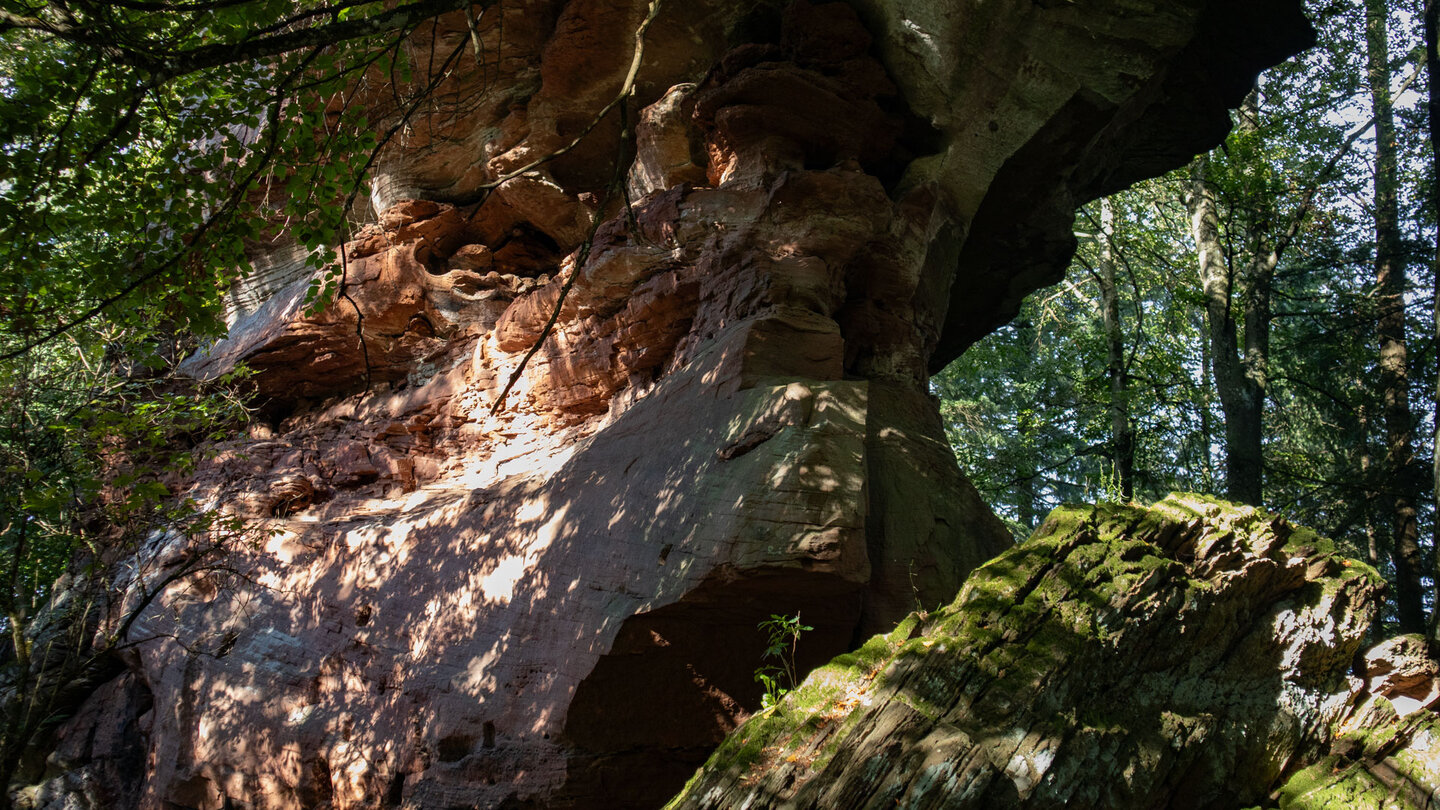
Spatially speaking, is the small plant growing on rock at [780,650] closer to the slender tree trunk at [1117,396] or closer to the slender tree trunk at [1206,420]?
the slender tree trunk at [1117,396]

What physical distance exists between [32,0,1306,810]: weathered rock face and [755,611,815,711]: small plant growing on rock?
13cm

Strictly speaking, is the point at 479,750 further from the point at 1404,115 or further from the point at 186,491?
the point at 1404,115

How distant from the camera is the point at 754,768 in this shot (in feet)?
13.5

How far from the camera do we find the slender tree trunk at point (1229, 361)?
9.67m

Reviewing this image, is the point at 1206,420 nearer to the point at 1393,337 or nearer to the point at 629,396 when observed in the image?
the point at 1393,337

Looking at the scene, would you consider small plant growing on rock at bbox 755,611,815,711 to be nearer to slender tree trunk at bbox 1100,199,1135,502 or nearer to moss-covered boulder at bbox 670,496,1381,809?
moss-covered boulder at bbox 670,496,1381,809

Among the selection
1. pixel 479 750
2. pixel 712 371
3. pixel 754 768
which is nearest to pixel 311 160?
pixel 712 371

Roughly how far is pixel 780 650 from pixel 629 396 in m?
3.50

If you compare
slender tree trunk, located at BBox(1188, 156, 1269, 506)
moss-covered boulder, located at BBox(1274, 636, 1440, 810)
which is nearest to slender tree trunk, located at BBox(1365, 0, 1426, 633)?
slender tree trunk, located at BBox(1188, 156, 1269, 506)

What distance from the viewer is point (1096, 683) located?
4367mm

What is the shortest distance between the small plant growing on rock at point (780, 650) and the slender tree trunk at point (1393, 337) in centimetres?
731

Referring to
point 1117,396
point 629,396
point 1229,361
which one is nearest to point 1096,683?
point 629,396

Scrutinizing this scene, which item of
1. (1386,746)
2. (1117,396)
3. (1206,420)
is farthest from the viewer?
(1206,420)

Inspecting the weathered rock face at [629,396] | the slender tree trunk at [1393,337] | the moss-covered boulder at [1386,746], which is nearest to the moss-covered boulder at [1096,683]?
the moss-covered boulder at [1386,746]
